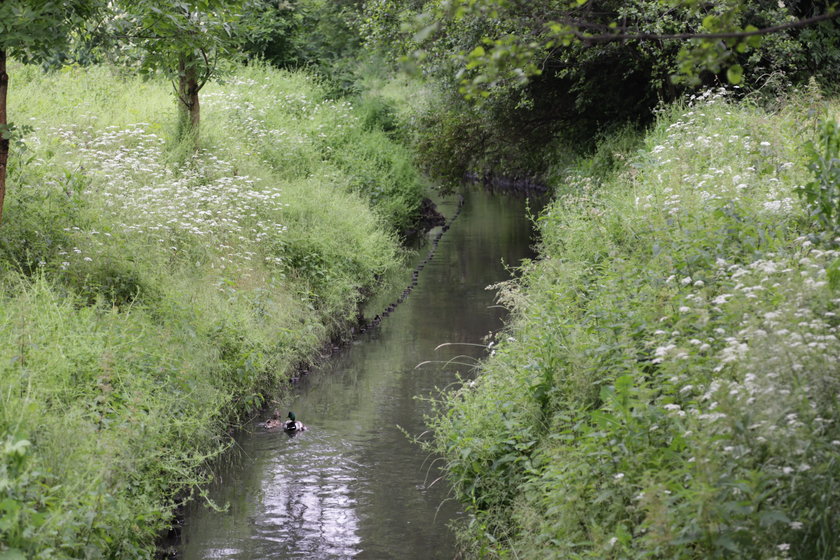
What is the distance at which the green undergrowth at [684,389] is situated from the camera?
3.86 meters

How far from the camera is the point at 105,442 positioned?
226 inches

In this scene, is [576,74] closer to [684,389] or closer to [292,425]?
[292,425]

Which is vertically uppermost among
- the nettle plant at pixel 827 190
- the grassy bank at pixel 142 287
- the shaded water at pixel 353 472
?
the nettle plant at pixel 827 190

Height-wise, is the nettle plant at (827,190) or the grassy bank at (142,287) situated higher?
the nettle plant at (827,190)

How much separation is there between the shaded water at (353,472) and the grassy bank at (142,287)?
0.45 metres

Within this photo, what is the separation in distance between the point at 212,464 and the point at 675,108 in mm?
9374

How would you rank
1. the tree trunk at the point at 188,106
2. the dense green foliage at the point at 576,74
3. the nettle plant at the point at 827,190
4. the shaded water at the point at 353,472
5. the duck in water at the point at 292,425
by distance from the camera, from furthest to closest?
1. the tree trunk at the point at 188,106
2. the dense green foliage at the point at 576,74
3. the duck in water at the point at 292,425
4. the shaded water at the point at 353,472
5. the nettle plant at the point at 827,190

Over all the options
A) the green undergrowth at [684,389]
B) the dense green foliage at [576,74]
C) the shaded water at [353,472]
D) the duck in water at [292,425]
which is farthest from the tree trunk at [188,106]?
the green undergrowth at [684,389]

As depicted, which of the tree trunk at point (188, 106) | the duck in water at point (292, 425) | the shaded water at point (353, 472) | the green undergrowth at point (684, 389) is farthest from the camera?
the tree trunk at point (188, 106)

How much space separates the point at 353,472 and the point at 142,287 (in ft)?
9.80

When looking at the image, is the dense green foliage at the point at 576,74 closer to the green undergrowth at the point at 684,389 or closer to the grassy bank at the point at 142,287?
the grassy bank at the point at 142,287

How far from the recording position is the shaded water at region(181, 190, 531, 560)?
6867 mm

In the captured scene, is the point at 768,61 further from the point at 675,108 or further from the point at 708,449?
the point at 708,449

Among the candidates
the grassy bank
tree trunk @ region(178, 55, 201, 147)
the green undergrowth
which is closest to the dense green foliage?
the grassy bank
